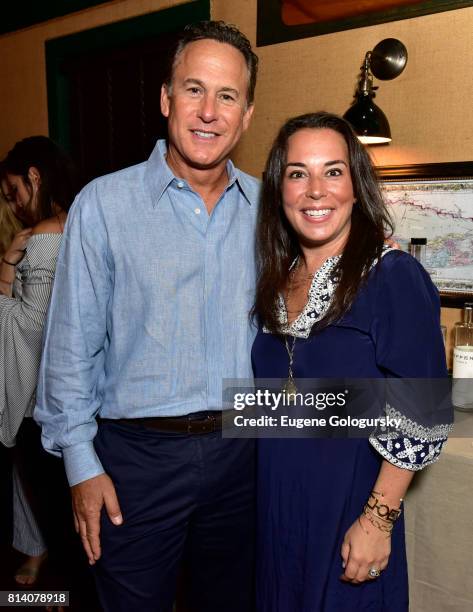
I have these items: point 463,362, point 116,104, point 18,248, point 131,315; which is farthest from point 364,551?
point 116,104

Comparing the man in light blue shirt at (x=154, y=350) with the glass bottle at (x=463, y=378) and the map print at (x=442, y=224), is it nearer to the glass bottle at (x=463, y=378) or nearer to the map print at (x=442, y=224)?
the glass bottle at (x=463, y=378)

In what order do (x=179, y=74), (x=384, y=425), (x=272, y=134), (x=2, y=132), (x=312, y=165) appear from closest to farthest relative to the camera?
(x=384, y=425), (x=312, y=165), (x=179, y=74), (x=272, y=134), (x=2, y=132)

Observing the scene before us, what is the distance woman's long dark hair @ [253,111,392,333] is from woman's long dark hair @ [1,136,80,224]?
113 cm

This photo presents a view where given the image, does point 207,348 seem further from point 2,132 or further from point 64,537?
point 2,132

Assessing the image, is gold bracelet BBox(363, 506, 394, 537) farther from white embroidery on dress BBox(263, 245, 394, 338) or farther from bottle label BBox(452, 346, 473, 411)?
bottle label BBox(452, 346, 473, 411)

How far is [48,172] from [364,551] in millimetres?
1881

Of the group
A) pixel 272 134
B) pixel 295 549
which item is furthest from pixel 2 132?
pixel 295 549

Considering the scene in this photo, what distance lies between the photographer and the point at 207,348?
1471 mm

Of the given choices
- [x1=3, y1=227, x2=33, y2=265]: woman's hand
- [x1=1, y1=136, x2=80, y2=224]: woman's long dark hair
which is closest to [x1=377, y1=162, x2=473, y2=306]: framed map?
[x1=1, y1=136, x2=80, y2=224]: woman's long dark hair

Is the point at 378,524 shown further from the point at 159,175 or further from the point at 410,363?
the point at 159,175

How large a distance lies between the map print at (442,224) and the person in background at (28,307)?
129 cm

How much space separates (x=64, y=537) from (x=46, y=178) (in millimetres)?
1669

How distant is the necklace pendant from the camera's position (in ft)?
4.65

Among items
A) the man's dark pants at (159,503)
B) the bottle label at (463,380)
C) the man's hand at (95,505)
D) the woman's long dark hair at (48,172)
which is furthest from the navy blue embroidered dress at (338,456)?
the woman's long dark hair at (48,172)
